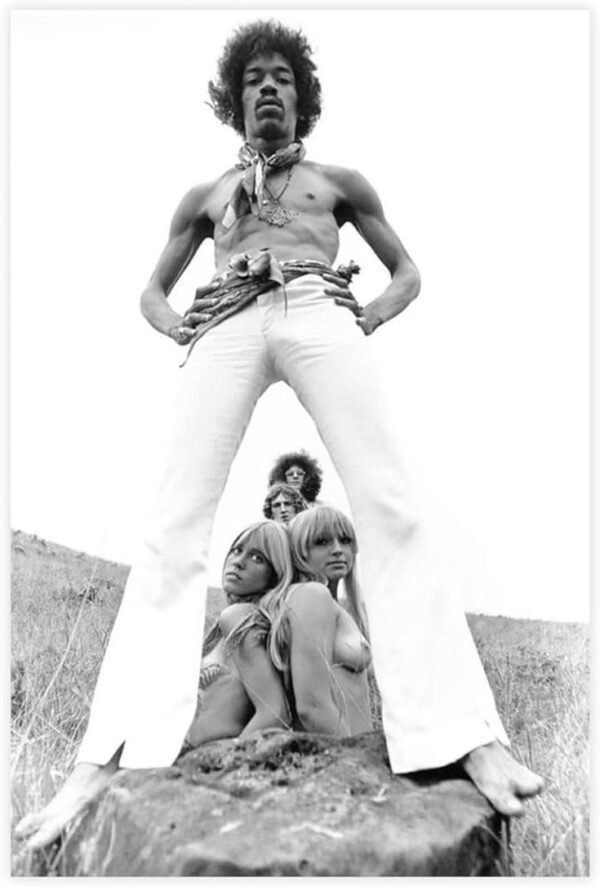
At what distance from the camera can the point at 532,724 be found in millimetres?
3598

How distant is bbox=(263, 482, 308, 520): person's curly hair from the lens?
382cm

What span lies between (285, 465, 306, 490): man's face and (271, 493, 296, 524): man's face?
0.51 feet

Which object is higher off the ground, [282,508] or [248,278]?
[248,278]

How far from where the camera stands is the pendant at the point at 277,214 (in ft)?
10.7

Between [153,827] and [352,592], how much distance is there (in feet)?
3.81

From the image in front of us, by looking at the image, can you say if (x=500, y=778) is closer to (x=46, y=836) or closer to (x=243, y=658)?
(x=243, y=658)

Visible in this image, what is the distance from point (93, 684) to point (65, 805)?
120 centimetres

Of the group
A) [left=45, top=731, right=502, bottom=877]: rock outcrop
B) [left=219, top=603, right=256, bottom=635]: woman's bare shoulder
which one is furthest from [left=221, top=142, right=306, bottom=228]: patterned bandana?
[left=45, top=731, right=502, bottom=877]: rock outcrop

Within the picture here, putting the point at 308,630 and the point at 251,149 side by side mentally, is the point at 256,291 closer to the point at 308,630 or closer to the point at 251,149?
the point at 251,149

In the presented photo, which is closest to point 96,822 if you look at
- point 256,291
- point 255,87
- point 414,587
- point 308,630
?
point 308,630

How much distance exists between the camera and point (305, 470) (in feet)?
13.2

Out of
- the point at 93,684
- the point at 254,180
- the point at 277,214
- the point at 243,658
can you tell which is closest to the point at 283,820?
the point at 243,658

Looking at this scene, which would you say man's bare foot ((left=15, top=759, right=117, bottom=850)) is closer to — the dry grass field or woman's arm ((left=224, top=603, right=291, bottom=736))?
the dry grass field

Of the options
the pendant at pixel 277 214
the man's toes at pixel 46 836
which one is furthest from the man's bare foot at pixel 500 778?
the pendant at pixel 277 214
